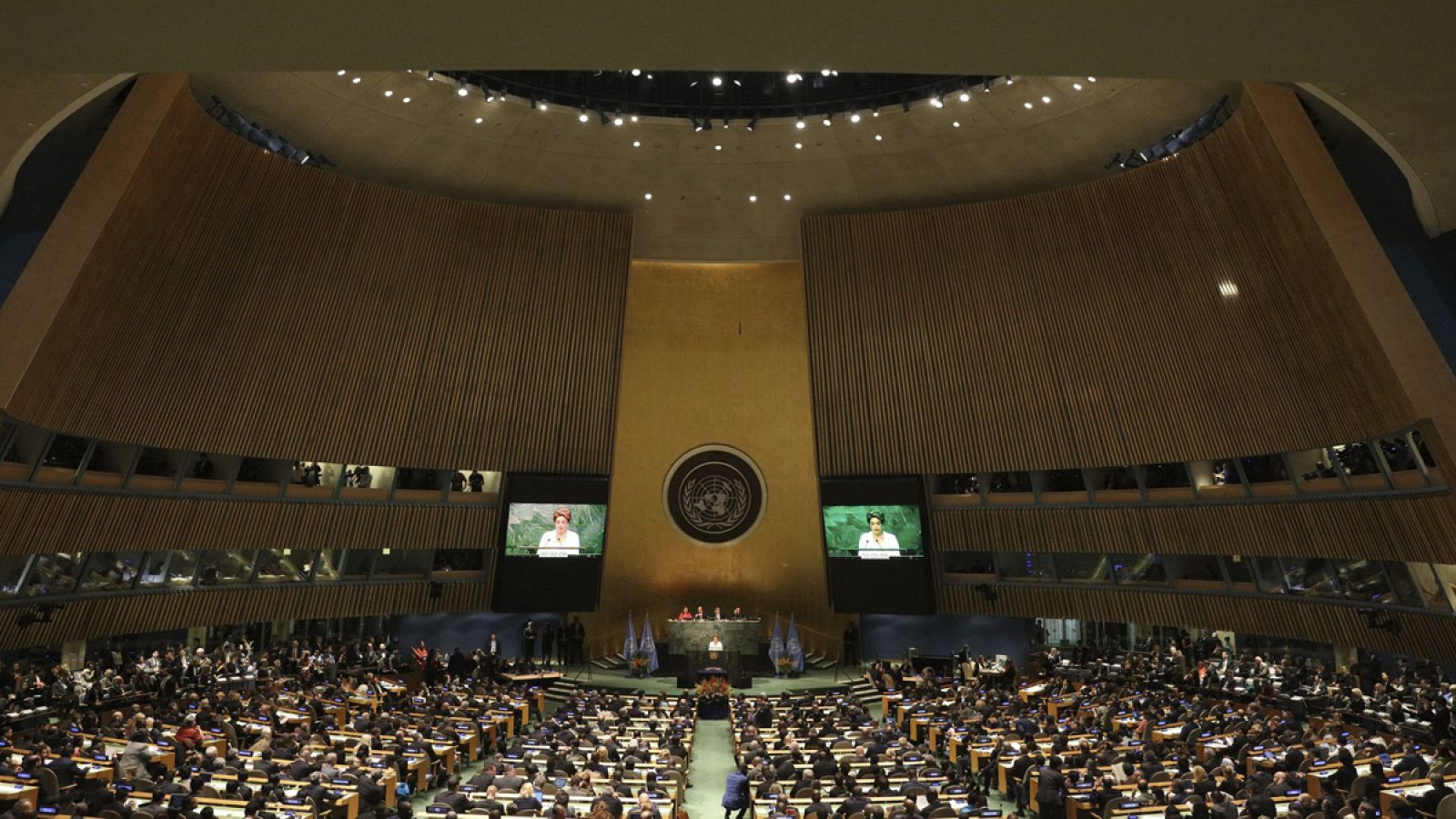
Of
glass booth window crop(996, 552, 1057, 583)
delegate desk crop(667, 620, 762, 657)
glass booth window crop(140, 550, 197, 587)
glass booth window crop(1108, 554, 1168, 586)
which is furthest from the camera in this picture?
delegate desk crop(667, 620, 762, 657)

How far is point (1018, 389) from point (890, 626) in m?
7.29

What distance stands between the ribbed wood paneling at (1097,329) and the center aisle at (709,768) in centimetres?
627

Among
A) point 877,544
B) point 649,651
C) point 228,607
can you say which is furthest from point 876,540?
point 228,607

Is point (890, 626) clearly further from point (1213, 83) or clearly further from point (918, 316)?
point (1213, 83)

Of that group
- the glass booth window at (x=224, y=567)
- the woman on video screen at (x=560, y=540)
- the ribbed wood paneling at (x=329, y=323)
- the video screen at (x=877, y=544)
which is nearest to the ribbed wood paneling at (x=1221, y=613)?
the video screen at (x=877, y=544)

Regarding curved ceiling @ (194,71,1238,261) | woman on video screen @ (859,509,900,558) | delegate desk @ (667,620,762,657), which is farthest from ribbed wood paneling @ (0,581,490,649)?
curved ceiling @ (194,71,1238,261)

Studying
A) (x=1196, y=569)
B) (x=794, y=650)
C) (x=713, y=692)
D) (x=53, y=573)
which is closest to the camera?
(x=53, y=573)

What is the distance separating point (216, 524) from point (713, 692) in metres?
9.70

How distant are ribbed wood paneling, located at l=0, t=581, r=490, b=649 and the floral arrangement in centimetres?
530

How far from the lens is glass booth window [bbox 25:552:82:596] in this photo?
14516 mm

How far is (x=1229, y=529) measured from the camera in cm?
1678

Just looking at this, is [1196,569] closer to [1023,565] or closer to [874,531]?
[1023,565]

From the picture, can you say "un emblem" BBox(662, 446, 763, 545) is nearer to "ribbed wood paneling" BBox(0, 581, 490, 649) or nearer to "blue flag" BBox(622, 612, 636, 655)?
"blue flag" BBox(622, 612, 636, 655)

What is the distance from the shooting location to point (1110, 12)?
7.36ft
